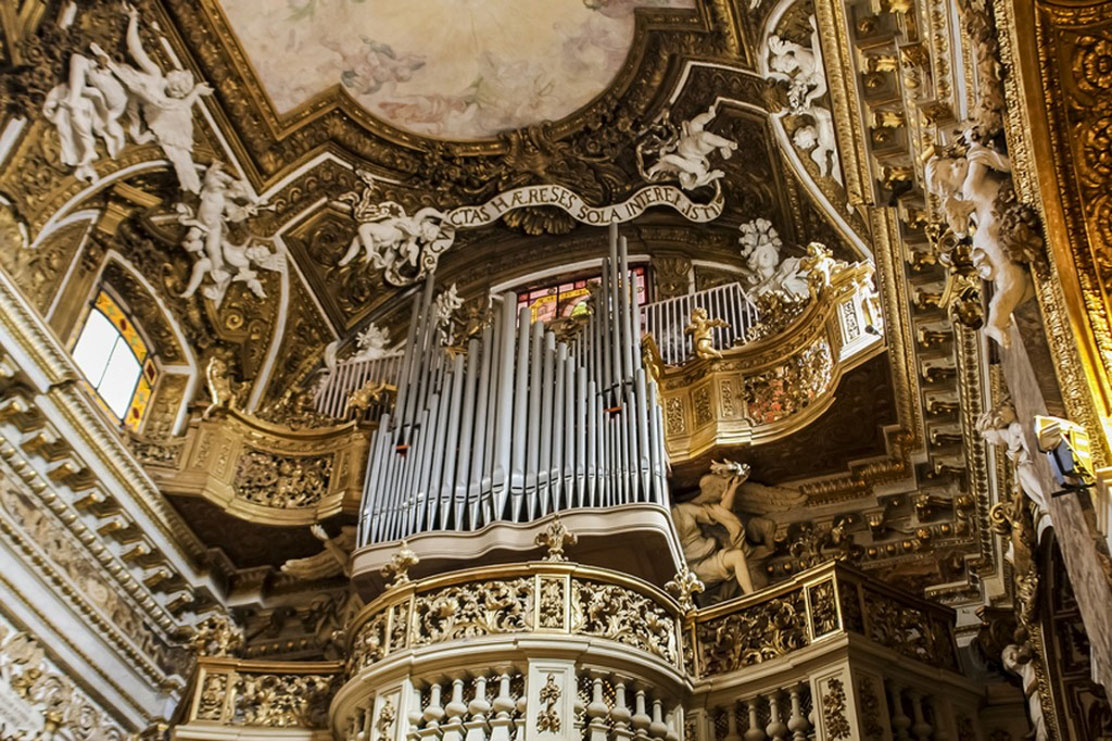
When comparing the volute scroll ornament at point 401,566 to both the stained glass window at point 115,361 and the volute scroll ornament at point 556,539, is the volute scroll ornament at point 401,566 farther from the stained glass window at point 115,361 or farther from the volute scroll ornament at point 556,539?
the stained glass window at point 115,361

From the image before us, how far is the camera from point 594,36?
45.5 feet

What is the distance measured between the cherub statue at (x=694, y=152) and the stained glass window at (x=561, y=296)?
4.14 feet

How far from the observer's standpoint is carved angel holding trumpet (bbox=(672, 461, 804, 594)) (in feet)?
34.4

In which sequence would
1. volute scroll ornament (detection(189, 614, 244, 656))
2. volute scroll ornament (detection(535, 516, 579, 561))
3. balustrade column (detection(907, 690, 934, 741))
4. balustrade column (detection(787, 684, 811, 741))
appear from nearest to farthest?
1. balustrade column (detection(787, 684, 811, 741))
2. balustrade column (detection(907, 690, 934, 741))
3. volute scroll ornament (detection(535, 516, 579, 561))
4. volute scroll ornament (detection(189, 614, 244, 656))

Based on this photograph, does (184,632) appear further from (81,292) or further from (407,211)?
(407,211)

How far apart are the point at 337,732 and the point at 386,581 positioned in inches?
56.0

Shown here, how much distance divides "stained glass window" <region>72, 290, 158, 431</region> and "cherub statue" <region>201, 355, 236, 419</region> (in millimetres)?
702

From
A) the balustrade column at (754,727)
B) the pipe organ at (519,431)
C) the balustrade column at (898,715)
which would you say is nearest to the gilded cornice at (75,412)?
the pipe organ at (519,431)

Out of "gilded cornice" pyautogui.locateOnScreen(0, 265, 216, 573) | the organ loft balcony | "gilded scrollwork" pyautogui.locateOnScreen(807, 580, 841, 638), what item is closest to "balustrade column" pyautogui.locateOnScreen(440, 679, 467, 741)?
the organ loft balcony

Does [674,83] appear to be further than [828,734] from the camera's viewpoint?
Yes

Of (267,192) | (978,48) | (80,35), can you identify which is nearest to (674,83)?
(267,192)

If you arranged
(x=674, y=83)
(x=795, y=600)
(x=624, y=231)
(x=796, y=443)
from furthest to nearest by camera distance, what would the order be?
1. (x=624, y=231)
2. (x=674, y=83)
3. (x=796, y=443)
4. (x=795, y=600)

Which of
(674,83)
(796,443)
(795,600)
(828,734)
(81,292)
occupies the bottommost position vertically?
(828,734)

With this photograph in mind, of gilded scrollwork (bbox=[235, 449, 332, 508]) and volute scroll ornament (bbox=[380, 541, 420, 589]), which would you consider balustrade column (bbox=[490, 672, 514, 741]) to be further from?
gilded scrollwork (bbox=[235, 449, 332, 508])
